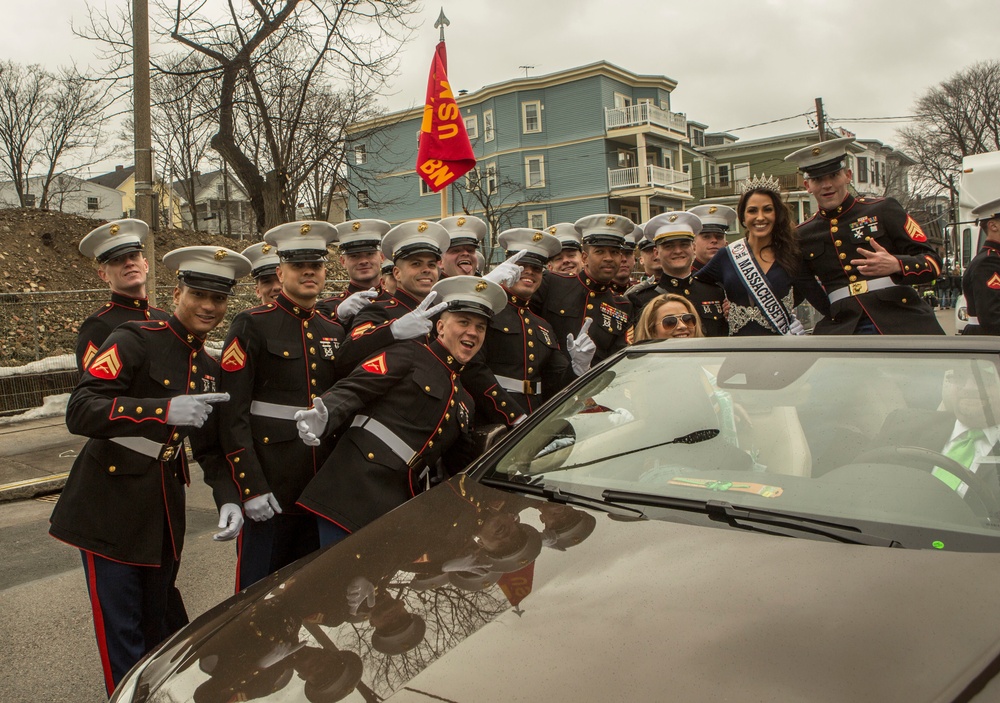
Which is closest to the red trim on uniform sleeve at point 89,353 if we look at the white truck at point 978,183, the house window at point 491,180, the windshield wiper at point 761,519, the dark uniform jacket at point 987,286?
the windshield wiper at point 761,519

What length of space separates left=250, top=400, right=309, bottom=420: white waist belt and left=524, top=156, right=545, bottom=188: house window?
3446 centimetres

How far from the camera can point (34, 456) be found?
9203 millimetres

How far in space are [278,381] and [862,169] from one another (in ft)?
194

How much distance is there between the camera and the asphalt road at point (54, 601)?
12.1ft

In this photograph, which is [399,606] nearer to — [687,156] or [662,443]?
[662,443]

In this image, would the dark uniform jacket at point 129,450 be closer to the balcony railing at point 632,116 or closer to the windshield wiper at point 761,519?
the windshield wiper at point 761,519

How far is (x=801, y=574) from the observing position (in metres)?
1.91

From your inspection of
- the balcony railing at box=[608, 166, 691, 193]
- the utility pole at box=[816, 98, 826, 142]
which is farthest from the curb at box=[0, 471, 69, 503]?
the balcony railing at box=[608, 166, 691, 193]

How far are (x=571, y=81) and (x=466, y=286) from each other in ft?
117

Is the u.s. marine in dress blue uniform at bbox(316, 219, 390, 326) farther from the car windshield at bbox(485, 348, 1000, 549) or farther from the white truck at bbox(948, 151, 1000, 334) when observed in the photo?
the white truck at bbox(948, 151, 1000, 334)

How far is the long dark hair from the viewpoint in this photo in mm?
4555

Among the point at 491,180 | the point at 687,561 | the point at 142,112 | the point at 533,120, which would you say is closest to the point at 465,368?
the point at 687,561

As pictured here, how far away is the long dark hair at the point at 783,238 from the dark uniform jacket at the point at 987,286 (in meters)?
1.98

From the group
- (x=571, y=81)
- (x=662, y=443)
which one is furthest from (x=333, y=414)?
(x=571, y=81)
